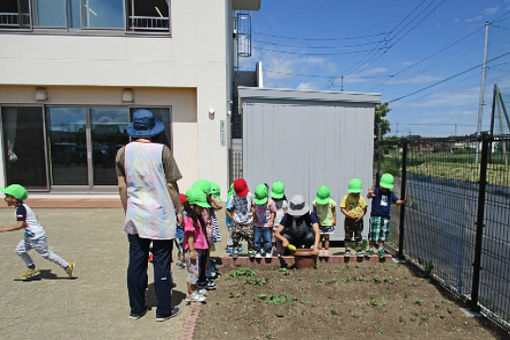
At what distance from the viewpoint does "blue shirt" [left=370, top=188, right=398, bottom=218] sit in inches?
182

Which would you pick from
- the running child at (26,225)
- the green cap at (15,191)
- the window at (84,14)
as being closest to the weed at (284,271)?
the running child at (26,225)

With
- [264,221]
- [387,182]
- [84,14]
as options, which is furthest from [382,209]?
[84,14]

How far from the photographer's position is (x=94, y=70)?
29.0ft

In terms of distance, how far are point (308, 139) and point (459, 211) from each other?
2.46m

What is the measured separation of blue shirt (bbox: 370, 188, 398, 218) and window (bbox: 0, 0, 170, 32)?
24.6 feet

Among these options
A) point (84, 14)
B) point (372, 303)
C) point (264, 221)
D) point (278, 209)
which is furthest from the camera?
point (84, 14)

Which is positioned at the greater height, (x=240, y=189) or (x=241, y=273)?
(x=240, y=189)

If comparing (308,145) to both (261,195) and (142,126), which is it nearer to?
(261,195)

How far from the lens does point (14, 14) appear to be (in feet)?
29.1

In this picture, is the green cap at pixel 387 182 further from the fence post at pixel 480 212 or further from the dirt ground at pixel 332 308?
the fence post at pixel 480 212

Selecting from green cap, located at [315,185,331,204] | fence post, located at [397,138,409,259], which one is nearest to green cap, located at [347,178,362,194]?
green cap, located at [315,185,331,204]

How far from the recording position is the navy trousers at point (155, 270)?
10.1 ft

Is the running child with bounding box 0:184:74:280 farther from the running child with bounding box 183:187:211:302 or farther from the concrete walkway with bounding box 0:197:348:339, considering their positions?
the running child with bounding box 183:187:211:302

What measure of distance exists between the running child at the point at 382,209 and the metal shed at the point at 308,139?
30.8 inches
